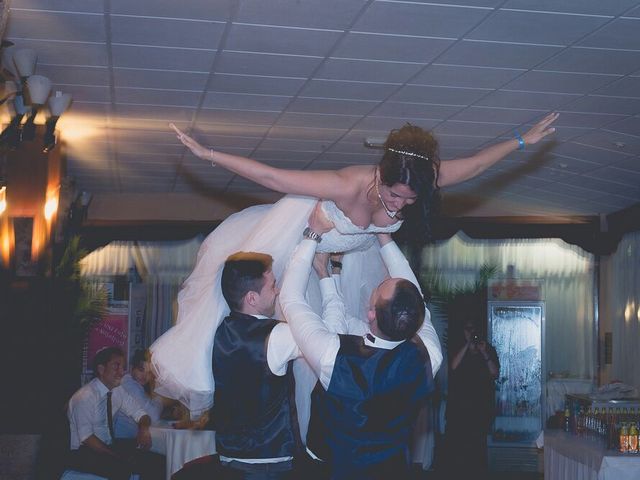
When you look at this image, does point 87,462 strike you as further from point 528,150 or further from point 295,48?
point 528,150

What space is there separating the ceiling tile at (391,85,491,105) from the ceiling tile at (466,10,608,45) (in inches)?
42.0

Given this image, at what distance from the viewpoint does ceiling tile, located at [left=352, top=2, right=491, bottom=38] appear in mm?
4758

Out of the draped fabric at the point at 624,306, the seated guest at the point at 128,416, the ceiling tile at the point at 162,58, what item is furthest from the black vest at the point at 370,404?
→ the draped fabric at the point at 624,306

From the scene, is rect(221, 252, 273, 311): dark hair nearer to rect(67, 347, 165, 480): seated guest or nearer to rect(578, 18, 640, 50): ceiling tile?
rect(578, 18, 640, 50): ceiling tile

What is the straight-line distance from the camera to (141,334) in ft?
34.7

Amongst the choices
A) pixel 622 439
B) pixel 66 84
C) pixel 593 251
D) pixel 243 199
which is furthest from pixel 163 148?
pixel 593 251

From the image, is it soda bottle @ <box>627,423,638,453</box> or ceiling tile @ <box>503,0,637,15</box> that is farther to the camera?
soda bottle @ <box>627,423,638,453</box>

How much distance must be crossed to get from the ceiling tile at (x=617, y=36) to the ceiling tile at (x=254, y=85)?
6.17 feet

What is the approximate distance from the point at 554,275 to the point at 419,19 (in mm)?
6754

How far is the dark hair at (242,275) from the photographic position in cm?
364

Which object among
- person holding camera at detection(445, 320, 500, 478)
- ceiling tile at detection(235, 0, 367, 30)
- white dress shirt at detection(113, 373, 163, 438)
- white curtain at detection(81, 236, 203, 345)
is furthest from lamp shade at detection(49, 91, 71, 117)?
person holding camera at detection(445, 320, 500, 478)

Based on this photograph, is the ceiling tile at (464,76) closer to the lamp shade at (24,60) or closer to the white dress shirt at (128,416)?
the lamp shade at (24,60)

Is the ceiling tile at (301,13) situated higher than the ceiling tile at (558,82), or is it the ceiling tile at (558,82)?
the ceiling tile at (301,13)

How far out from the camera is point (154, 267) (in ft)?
35.9
